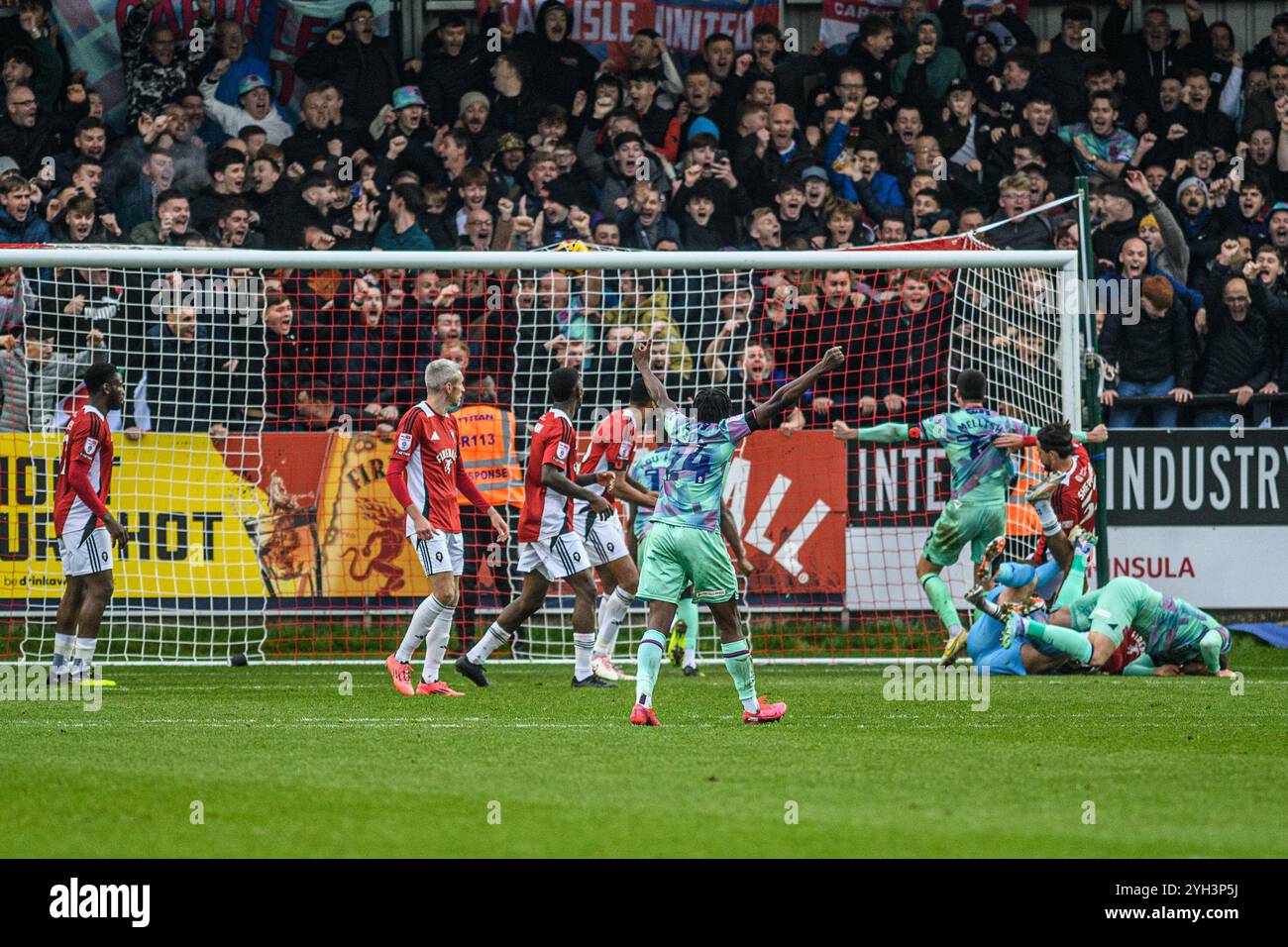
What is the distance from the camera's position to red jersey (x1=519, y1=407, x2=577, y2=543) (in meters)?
12.3

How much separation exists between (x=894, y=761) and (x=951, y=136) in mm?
11766

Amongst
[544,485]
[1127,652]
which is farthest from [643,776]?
[1127,652]

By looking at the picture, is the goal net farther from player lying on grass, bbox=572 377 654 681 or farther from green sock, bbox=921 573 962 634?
player lying on grass, bbox=572 377 654 681

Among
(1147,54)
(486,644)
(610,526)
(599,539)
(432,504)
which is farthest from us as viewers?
(1147,54)

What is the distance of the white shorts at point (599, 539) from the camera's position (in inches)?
506

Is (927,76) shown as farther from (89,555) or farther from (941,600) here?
(89,555)

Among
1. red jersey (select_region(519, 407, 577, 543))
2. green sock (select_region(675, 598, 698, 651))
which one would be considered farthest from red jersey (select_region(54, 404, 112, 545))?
green sock (select_region(675, 598, 698, 651))

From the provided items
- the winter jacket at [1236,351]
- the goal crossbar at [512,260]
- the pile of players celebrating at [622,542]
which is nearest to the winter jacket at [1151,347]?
the winter jacket at [1236,351]

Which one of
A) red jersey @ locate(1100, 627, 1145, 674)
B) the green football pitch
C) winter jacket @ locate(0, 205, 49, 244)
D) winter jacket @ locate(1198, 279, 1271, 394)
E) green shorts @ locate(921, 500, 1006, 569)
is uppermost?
winter jacket @ locate(0, 205, 49, 244)

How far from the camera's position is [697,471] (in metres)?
9.31

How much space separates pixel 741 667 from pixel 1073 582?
5.11 meters

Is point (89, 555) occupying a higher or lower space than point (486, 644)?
higher

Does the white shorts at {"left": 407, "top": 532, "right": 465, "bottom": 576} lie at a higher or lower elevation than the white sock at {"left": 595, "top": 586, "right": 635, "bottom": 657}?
higher

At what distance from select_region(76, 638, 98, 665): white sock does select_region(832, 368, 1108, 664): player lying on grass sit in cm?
591
